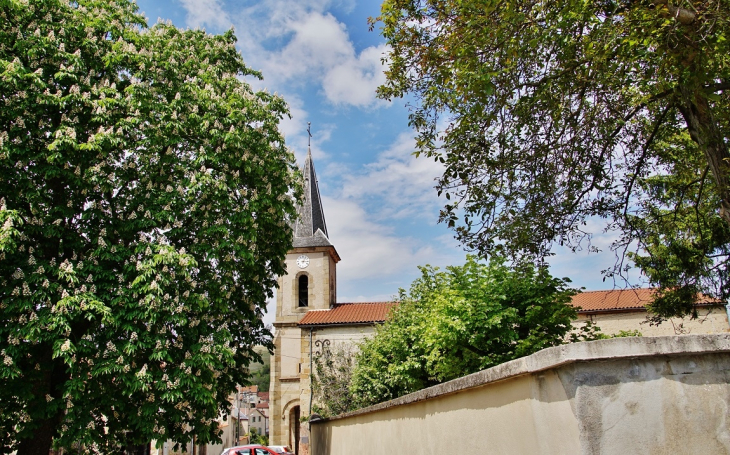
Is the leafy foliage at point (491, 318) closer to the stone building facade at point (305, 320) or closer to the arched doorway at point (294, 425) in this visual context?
the stone building facade at point (305, 320)

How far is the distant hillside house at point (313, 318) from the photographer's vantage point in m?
29.3

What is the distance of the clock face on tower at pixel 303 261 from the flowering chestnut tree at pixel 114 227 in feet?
80.9

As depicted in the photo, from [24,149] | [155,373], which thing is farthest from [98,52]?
[155,373]

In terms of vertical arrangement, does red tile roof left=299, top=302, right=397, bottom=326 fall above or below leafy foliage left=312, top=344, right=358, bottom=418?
above

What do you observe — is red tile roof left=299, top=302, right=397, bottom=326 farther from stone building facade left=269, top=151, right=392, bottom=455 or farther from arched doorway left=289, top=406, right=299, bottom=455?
arched doorway left=289, top=406, right=299, bottom=455

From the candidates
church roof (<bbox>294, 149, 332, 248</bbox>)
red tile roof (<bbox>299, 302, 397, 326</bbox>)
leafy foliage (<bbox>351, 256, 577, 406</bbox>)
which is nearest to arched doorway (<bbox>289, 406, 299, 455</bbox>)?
red tile roof (<bbox>299, 302, 397, 326</bbox>)

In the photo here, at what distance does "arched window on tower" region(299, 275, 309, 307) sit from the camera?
36.3 metres

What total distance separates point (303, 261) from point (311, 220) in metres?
3.52

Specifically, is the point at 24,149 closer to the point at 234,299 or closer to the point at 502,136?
the point at 234,299

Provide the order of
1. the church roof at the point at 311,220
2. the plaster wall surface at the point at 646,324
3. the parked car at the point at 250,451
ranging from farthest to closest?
1. the church roof at the point at 311,220
2. the plaster wall surface at the point at 646,324
3. the parked car at the point at 250,451

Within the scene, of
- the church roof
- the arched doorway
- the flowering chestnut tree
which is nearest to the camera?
the flowering chestnut tree

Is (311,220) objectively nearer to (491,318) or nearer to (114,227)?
(491,318)

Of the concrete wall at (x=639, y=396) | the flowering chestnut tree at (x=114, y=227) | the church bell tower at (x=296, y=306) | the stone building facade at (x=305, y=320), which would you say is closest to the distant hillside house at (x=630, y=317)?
the stone building facade at (x=305, y=320)

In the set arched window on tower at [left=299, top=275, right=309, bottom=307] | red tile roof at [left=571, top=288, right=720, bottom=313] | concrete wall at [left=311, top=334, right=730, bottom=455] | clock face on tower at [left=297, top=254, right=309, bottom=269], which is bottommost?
concrete wall at [left=311, top=334, right=730, bottom=455]
